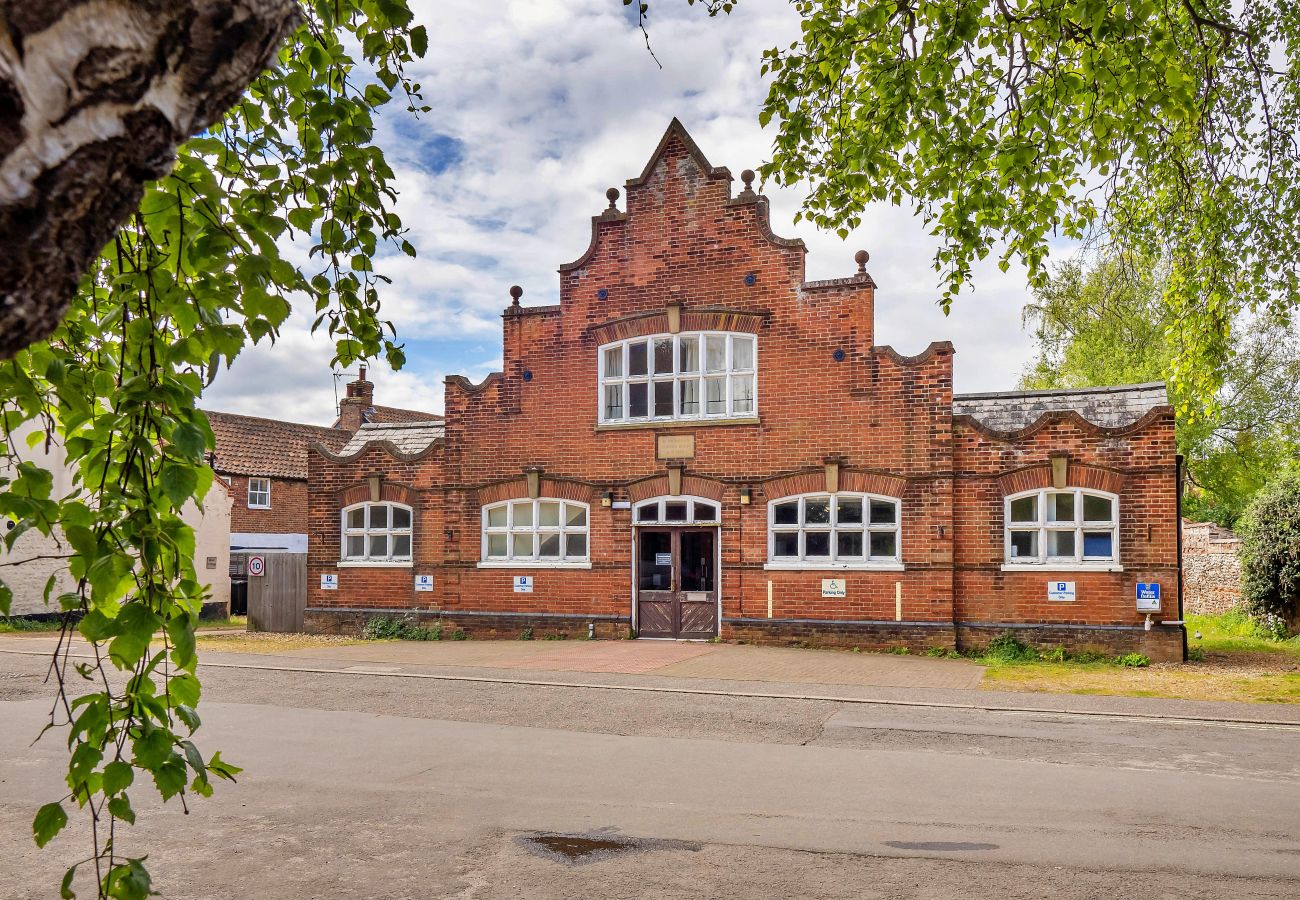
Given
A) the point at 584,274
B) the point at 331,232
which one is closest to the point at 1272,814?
the point at 331,232

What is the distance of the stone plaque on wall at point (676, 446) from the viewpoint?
1980cm

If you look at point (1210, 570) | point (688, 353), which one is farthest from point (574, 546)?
point (1210, 570)

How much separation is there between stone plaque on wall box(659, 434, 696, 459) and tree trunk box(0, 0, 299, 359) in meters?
18.2

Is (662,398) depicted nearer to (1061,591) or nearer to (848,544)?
(848,544)

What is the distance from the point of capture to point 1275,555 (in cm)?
1980

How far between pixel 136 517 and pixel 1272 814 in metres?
7.94

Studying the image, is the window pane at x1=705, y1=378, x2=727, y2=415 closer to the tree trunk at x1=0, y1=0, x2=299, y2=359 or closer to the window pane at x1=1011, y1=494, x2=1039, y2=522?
the window pane at x1=1011, y1=494, x2=1039, y2=522

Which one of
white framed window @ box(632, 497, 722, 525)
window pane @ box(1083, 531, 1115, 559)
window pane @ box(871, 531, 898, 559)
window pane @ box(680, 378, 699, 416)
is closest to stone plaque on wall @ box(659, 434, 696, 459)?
window pane @ box(680, 378, 699, 416)

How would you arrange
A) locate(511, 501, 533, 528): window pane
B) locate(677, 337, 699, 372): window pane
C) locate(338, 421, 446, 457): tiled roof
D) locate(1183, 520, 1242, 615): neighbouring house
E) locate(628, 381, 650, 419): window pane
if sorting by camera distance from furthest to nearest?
locate(1183, 520, 1242, 615): neighbouring house, locate(338, 421, 446, 457): tiled roof, locate(511, 501, 533, 528): window pane, locate(628, 381, 650, 419): window pane, locate(677, 337, 699, 372): window pane

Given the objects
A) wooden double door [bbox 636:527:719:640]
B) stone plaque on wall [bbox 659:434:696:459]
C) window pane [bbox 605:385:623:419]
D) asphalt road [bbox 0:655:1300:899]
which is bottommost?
asphalt road [bbox 0:655:1300:899]

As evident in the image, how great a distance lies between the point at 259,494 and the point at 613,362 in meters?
18.3

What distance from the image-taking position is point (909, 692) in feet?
43.6

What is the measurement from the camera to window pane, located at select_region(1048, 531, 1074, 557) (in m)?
17.5

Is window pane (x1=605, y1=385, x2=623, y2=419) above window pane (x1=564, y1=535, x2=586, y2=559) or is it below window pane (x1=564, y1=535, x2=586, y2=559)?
above
